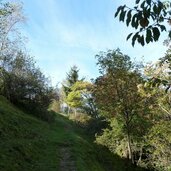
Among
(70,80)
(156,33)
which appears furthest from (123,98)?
(70,80)

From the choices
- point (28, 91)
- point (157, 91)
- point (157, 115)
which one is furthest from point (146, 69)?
point (28, 91)

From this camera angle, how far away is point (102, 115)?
109 ft

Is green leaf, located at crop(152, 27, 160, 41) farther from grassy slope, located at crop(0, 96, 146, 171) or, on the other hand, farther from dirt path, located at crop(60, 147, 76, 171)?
dirt path, located at crop(60, 147, 76, 171)

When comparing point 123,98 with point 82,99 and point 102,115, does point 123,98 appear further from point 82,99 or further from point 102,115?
point 82,99

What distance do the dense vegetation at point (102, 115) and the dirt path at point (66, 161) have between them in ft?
0.53

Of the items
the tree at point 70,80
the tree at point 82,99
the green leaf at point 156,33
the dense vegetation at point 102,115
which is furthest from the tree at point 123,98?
the tree at point 70,80

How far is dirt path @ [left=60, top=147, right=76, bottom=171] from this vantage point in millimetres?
19027

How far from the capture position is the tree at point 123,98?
102 feet

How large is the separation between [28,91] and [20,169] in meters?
23.5

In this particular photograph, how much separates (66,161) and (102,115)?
13.0 meters

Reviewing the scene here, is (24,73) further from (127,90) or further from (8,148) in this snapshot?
(8,148)

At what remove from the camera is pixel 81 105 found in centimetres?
5894

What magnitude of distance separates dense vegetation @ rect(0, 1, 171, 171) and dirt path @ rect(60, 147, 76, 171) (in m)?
0.16

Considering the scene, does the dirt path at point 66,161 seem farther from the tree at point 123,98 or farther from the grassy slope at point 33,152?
the tree at point 123,98
